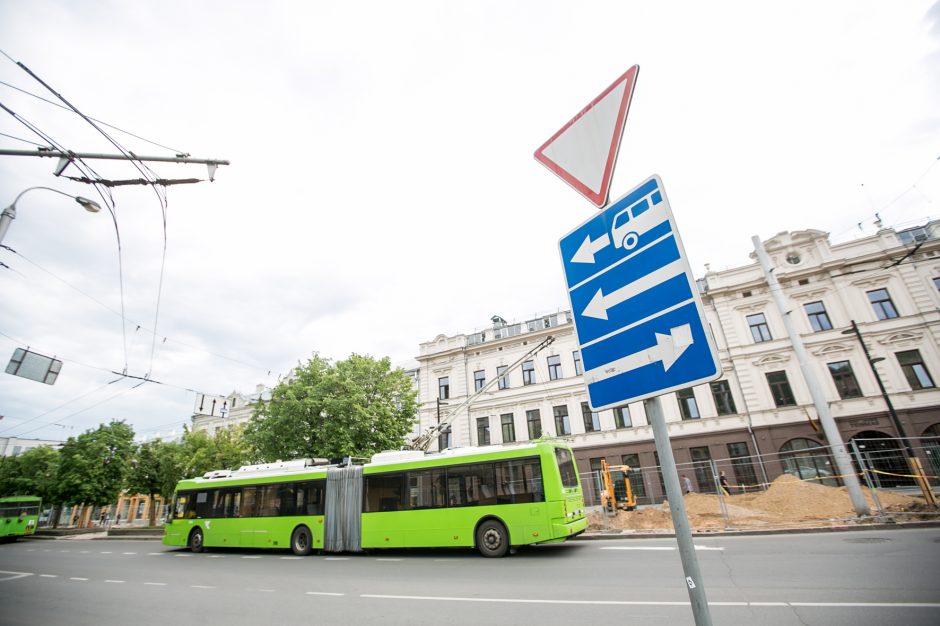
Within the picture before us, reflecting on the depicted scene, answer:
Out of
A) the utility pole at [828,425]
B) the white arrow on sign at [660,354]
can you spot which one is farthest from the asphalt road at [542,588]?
the white arrow on sign at [660,354]

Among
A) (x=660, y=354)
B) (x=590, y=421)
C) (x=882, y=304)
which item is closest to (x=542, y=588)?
(x=660, y=354)

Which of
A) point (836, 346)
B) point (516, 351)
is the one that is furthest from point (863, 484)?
point (516, 351)

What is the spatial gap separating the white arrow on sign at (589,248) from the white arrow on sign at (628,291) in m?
0.24

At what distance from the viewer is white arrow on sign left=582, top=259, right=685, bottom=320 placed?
1996 mm

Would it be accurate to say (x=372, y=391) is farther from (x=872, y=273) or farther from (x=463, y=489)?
(x=872, y=273)

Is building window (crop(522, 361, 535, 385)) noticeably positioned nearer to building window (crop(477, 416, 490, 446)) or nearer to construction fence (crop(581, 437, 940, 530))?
building window (crop(477, 416, 490, 446))

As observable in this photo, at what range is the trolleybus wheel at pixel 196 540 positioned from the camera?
55.2 feet

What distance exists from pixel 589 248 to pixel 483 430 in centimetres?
2863

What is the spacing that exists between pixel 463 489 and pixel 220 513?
1154 centimetres

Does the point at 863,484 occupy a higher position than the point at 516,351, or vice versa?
the point at 516,351

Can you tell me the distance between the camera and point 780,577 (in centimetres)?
689

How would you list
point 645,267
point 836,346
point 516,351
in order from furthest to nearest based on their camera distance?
1. point 516,351
2. point 836,346
3. point 645,267

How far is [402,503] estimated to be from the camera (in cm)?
1271

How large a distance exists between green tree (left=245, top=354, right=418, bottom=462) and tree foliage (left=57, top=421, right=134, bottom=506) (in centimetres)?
1909
